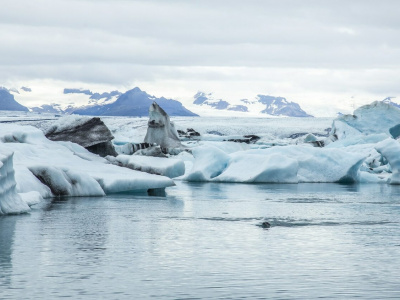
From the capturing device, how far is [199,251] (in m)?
8.41

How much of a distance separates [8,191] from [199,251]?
168 inches

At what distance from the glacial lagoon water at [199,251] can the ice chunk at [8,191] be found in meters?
0.24

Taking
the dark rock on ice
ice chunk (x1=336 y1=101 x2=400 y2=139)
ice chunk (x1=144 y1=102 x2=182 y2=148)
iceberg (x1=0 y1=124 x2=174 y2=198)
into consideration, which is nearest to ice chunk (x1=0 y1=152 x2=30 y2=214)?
iceberg (x1=0 y1=124 x2=174 y2=198)

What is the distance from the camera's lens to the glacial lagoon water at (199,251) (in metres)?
6.35

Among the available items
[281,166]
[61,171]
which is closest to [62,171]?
[61,171]

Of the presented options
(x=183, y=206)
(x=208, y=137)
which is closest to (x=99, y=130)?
(x=183, y=206)

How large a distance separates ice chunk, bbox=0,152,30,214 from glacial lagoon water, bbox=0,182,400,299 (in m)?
0.24

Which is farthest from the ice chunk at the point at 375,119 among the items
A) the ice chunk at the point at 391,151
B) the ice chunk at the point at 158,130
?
the ice chunk at the point at 391,151

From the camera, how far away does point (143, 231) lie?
10.1 m

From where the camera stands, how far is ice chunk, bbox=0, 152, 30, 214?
11188mm

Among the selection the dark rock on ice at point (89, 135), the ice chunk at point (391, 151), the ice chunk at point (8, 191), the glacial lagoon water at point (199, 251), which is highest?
the dark rock on ice at point (89, 135)

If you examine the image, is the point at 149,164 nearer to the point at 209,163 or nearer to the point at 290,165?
the point at 209,163

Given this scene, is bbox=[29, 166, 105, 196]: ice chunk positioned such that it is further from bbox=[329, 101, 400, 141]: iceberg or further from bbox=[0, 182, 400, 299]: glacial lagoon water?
bbox=[329, 101, 400, 141]: iceberg

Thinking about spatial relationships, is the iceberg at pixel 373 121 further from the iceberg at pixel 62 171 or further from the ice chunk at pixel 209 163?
the iceberg at pixel 62 171
